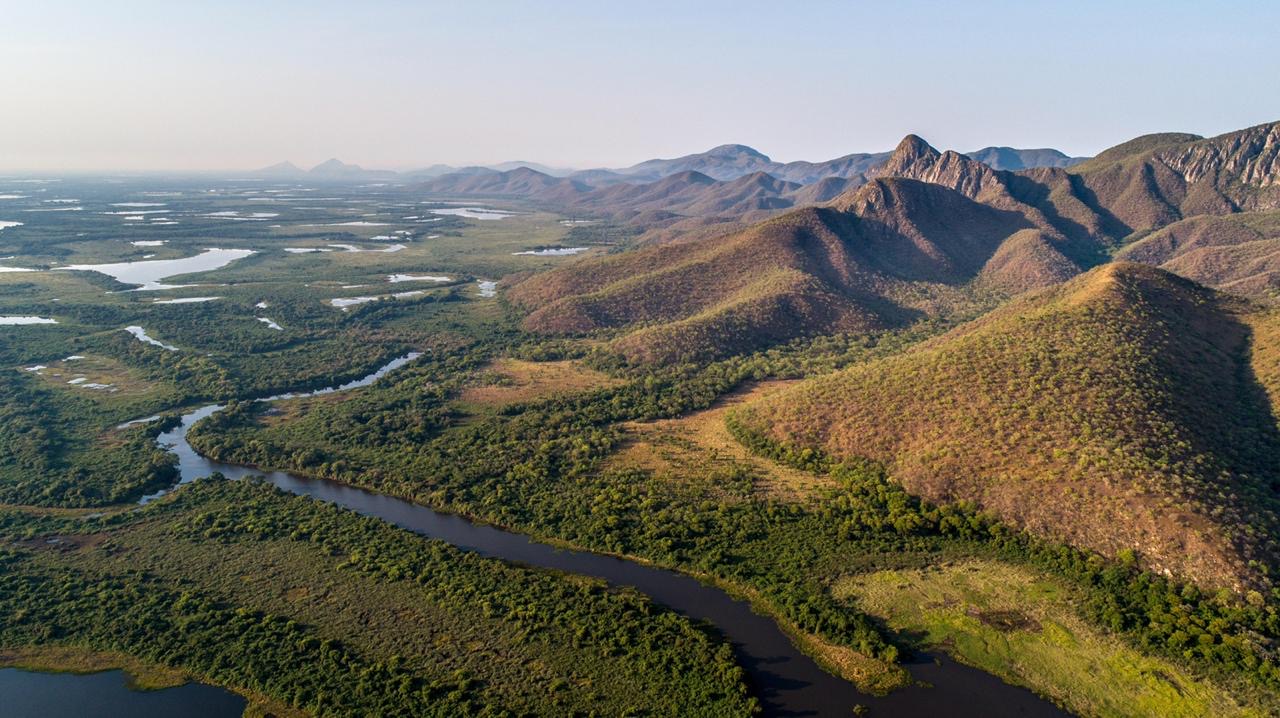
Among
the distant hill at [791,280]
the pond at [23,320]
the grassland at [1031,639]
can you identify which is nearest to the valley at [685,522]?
the grassland at [1031,639]

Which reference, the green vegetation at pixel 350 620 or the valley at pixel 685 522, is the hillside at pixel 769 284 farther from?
the green vegetation at pixel 350 620

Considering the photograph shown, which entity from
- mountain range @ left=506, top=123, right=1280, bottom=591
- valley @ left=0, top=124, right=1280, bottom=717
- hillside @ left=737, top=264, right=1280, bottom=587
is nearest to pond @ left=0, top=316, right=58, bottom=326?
valley @ left=0, top=124, right=1280, bottom=717

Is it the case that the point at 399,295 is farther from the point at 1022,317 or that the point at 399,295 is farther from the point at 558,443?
the point at 1022,317

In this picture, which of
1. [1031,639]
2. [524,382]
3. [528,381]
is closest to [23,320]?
[524,382]

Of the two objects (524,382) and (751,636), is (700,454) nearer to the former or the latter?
(751,636)

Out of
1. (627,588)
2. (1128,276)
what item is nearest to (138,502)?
(627,588)

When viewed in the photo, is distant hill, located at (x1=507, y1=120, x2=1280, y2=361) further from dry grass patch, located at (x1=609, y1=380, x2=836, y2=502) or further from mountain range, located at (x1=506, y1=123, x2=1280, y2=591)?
dry grass patch, located at (x1=609, y1=380, x2=836, y2=502)
